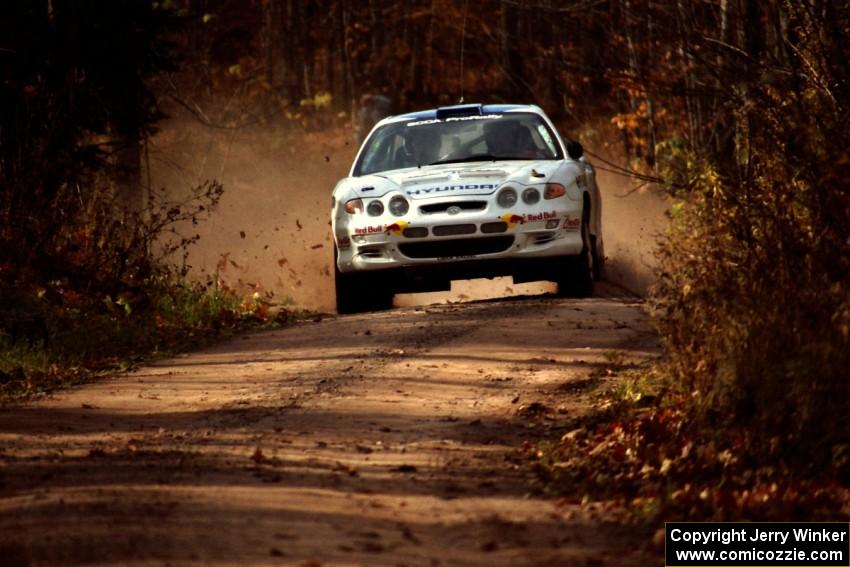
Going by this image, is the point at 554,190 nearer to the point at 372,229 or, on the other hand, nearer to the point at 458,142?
the point at 458,142

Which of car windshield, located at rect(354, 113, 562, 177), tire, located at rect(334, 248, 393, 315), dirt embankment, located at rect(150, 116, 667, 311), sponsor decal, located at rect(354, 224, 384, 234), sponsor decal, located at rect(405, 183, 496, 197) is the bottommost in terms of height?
dirt embankment, located at rect(150, 116, 667, 311)

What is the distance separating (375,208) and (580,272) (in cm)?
190

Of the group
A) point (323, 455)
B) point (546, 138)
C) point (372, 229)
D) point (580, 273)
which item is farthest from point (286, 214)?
point (323, 455)

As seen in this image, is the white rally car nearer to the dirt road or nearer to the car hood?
the car hood

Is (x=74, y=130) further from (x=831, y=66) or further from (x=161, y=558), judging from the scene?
(x=161, y=558)

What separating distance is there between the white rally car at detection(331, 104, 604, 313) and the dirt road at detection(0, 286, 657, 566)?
1.24m

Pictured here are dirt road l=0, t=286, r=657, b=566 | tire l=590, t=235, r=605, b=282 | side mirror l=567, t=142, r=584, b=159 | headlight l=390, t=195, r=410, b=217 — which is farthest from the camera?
tire l=590, t=235, r=605, b=282

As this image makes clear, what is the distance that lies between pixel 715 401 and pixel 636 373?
94.8 inches

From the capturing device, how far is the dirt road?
6043mm

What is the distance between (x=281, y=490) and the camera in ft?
22.9

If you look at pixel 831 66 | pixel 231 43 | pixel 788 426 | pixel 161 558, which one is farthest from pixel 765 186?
pixel 231 43

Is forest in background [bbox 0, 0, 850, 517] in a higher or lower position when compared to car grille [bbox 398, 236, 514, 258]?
higher

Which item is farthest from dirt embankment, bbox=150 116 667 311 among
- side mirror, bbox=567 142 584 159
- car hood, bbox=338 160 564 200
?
side mirror, bbox=567 142 584 159

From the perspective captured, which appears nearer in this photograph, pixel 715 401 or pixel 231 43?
pixel 715 401
